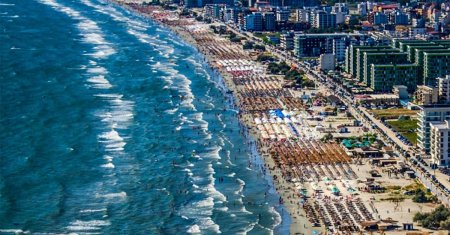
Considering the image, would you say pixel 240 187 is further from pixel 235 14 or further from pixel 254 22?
pixel 235 14

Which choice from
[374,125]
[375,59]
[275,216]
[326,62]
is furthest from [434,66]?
[275,216]

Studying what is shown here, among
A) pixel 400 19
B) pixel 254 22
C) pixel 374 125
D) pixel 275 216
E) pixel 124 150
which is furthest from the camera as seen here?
pixel 254 22

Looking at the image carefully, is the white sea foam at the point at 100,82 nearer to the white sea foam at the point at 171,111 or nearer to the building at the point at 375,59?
the white sea foam at the point at 171,111

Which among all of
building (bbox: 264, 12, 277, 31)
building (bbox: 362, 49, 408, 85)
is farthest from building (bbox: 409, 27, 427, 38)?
building (bbox: 362, 49, 408, 85)

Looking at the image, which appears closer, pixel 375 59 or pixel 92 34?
pixel 375 59

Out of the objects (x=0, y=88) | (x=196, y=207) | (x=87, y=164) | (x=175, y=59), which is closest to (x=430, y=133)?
(x=196, y=207)

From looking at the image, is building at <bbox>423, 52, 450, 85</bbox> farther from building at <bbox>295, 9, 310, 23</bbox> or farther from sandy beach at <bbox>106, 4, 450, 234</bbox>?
building at <bbox>295, 9, 310, 23</bbox>

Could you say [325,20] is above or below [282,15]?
below

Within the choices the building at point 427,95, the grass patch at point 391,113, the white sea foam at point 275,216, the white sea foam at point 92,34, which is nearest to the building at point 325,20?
the white sea foam at point 92,34
